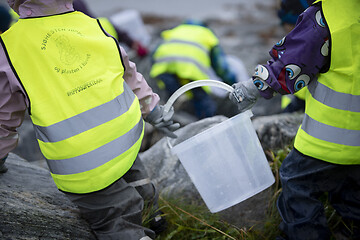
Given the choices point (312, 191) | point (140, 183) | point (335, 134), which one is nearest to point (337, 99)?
point (335, 134)

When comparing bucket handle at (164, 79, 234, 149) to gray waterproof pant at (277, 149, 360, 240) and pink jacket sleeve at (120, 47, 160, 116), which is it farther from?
gray waterproof pant at (277, 149, 360, 240)

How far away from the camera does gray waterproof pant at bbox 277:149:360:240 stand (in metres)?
1.81

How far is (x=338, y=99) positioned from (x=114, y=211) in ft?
3.98

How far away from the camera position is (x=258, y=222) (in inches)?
85.4

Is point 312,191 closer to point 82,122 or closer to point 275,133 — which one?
point 275,133

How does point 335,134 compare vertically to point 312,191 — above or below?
above

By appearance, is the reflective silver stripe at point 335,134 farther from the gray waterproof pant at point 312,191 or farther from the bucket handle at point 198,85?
the bucket handle at point 198,85

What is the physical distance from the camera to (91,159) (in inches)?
64.6

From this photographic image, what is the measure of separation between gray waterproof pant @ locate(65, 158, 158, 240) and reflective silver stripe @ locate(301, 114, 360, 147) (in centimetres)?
98

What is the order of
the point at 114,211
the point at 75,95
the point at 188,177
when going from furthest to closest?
the point at 188,177 → the point at 114,211 → the point at 75,95

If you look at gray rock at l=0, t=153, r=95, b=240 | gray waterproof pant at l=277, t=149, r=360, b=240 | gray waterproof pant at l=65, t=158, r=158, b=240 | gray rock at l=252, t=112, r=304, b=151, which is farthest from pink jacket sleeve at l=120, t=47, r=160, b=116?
gray rock at l=252, t=112, r=304, b=151

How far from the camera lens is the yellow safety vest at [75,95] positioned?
1.57m

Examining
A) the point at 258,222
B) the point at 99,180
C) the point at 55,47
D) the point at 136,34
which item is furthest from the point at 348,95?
the point at 136,34

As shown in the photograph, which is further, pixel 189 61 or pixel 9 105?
pixel 189 61
